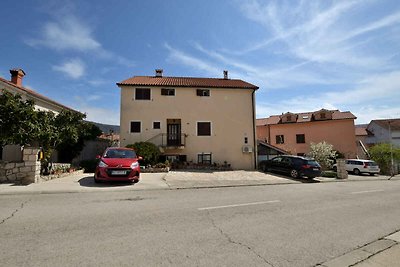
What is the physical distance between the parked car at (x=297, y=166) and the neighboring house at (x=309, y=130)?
61.9 feet

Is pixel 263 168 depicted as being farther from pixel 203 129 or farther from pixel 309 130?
pixel 309 130

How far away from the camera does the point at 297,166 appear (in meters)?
16.4

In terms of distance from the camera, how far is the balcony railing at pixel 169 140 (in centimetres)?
2113

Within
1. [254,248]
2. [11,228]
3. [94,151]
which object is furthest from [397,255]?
[94,151]

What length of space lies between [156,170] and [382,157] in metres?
26.1

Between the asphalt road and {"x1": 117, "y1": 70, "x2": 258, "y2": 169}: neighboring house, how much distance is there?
44.6ft

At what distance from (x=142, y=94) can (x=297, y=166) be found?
14.3m

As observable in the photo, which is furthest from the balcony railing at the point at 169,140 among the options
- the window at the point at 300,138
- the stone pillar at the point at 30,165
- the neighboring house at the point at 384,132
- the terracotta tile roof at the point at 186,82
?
the neighboring house at the point at 384,132

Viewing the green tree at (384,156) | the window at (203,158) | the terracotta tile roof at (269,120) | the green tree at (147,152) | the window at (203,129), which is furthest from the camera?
the terracotta tile roof at (269,120)

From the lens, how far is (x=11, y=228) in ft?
15.0

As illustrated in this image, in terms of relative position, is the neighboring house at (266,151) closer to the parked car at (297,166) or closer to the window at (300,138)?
the parked car at (297,166)

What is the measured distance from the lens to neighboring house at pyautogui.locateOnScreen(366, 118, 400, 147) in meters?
41.8

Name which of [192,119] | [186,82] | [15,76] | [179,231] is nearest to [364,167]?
[192,119]

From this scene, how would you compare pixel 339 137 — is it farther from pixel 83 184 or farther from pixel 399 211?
pixel 83 184
